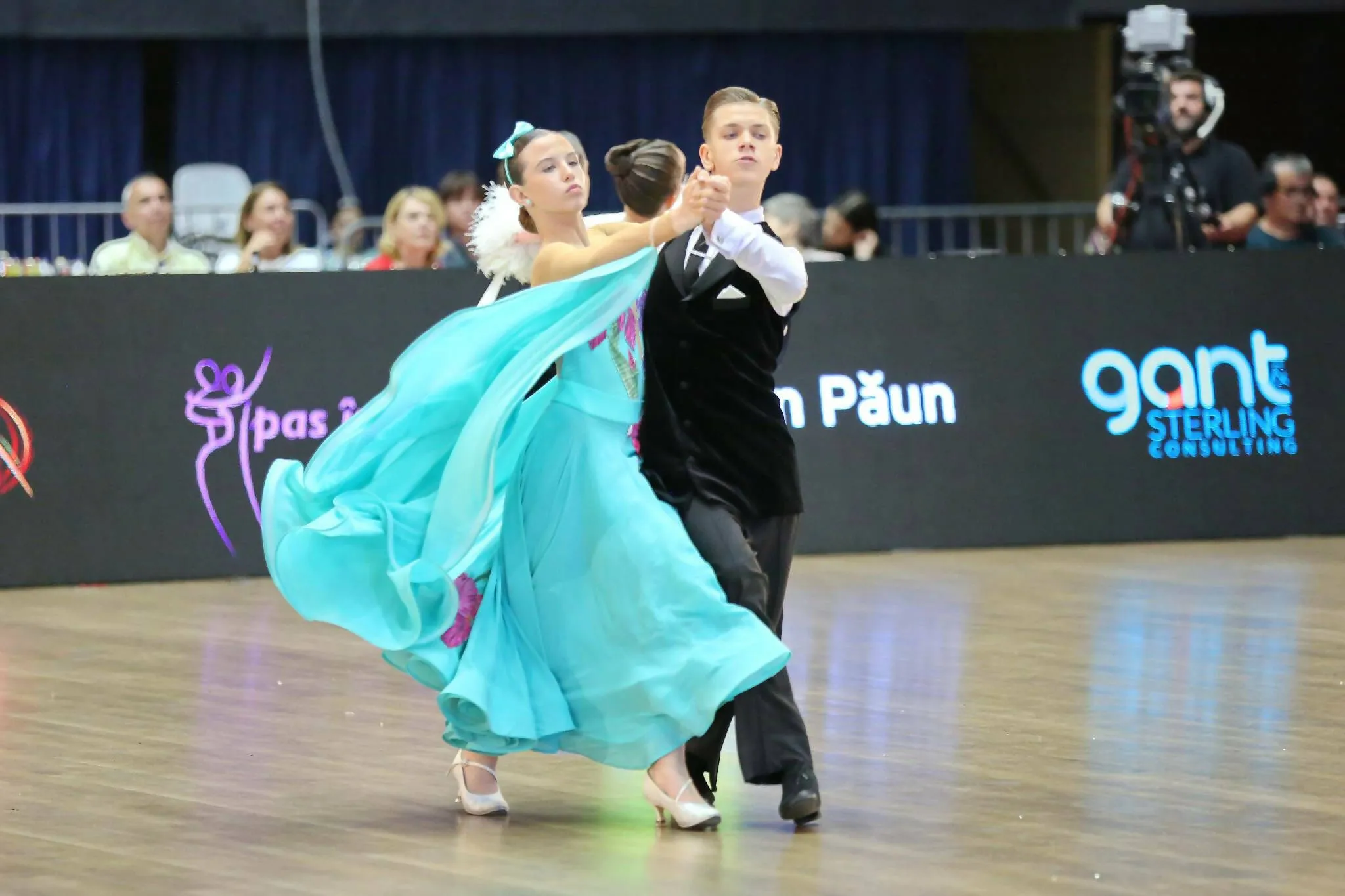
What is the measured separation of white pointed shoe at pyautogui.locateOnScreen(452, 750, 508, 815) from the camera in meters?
5.32

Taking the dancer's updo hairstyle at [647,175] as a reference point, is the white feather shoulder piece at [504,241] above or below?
below

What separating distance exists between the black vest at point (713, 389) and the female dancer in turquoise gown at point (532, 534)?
7 centimetres

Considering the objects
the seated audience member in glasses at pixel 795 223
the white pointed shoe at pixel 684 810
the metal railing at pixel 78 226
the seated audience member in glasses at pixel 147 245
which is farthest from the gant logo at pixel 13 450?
the white pointed shoe at pixel 684 810

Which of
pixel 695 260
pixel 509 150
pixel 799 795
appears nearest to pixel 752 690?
pixel 799 795

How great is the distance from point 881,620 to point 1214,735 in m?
2.32

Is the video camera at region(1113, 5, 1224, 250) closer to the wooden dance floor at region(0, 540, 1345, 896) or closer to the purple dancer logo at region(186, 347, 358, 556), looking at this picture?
the wooden dance floor at region(0, 540, 1345, 896)

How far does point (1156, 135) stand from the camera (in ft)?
36.0

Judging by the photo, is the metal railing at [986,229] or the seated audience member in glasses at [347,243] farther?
the metal railing at [986,229]

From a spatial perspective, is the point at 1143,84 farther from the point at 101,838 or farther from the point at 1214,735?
the point at 101,838

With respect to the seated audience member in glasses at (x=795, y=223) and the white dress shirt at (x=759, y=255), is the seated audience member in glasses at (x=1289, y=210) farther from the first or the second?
the white dress shirt at (x=759, y=255)

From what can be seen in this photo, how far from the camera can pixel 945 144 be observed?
17328mm

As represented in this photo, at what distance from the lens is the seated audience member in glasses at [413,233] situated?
33.6 ft

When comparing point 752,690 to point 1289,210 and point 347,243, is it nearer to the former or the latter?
point 1289,210

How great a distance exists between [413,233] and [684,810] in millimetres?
5536
